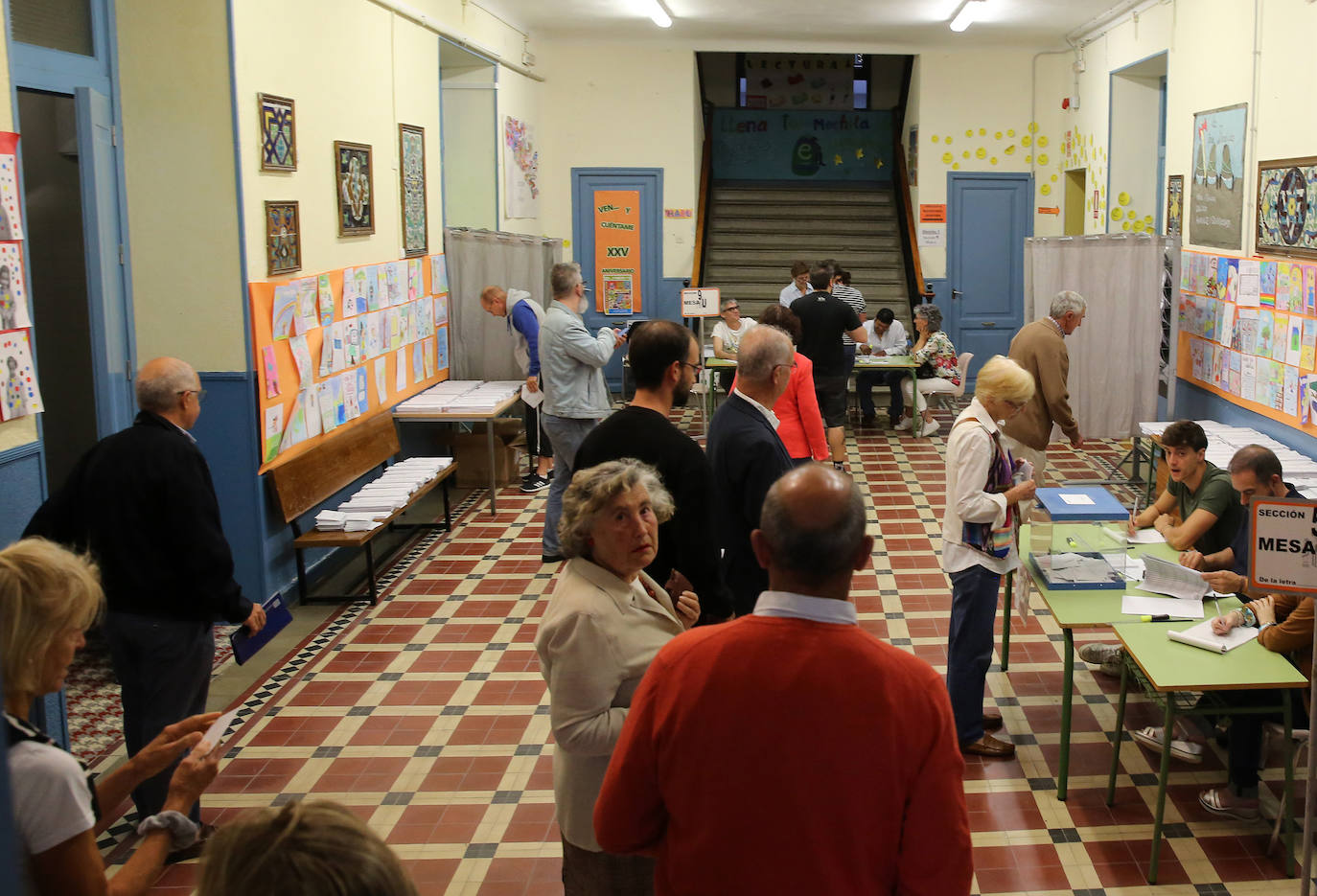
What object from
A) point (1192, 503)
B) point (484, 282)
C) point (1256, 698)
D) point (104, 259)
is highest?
point (104, 259)

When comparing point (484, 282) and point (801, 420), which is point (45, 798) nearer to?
point (801, 420)

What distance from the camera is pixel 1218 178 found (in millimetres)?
9281

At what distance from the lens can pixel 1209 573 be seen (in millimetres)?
4801

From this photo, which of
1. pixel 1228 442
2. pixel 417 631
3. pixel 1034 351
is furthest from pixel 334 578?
pixel 1228 442

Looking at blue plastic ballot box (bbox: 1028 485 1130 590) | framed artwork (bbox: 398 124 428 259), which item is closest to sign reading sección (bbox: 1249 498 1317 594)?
blue plastic ballot box (bbox: 1028 485 1130 590)

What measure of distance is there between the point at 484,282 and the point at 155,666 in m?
6.89

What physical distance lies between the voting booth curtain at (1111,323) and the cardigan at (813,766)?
8632mm

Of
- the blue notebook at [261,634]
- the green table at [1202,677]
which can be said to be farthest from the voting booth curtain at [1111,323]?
the blue notebook at [261,634]

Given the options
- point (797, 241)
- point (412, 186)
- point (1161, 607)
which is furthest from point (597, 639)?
point (797, 241)

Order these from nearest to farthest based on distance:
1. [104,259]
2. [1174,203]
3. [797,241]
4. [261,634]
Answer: [261,634] → [104,259] → [1174,203] → [797,241]

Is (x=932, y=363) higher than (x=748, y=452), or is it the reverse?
(x=748, y=452)

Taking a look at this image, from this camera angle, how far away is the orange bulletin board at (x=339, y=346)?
6.96 m

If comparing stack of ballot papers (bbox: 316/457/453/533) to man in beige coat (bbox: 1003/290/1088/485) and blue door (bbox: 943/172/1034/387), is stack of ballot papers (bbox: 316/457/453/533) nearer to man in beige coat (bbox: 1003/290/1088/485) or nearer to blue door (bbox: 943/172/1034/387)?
man in beige coat (bbox: 1003/290/1088/485)

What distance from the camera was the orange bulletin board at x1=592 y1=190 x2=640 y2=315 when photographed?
15172mm
